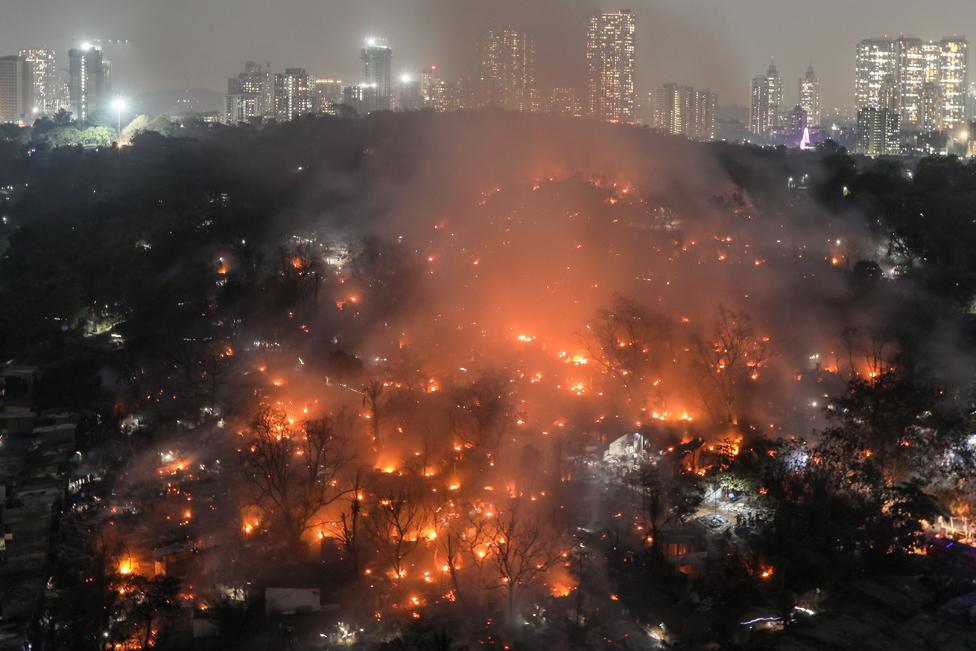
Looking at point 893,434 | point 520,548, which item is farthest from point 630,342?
point 520,548

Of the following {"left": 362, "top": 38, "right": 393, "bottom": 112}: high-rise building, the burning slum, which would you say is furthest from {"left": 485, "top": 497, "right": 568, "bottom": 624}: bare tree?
{"left": 362, "top": 38, "right": 393, "bottom": 112}: high-rise building

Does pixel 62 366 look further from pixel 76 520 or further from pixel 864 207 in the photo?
pixel 864 207

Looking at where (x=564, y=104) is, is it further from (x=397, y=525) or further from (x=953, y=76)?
(x=953, y=76)

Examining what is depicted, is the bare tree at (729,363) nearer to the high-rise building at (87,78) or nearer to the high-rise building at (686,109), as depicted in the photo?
the high-rise building at (686,109)

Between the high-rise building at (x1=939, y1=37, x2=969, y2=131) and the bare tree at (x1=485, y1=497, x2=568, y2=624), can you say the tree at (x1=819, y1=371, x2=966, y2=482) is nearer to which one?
the bare tree at (x1=485, y1=497, x2=568, y2=624)

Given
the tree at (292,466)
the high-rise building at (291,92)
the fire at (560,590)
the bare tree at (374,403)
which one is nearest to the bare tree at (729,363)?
the fire at (560,590)

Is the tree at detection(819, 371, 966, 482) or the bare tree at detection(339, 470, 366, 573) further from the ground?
the tree at detection(819, 371, 966, 482)
